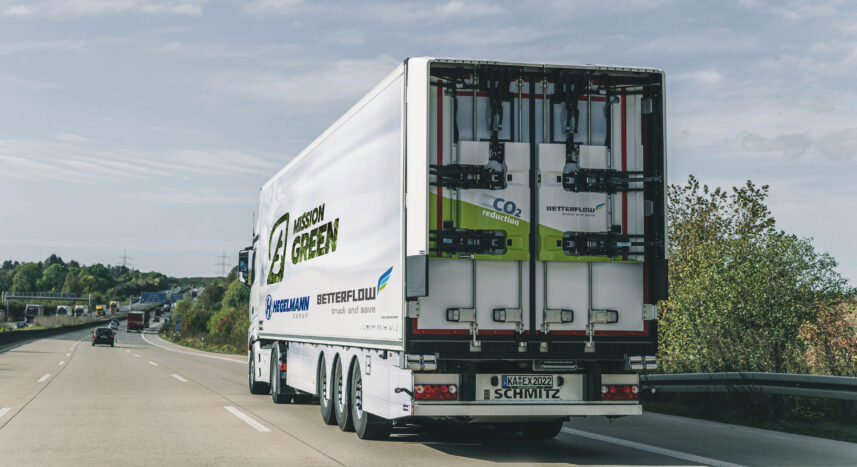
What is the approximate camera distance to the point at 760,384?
12.6 metres

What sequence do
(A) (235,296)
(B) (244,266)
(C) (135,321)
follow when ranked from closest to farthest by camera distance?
(B) (244,266), (C) (135,321), (A) (235,296)

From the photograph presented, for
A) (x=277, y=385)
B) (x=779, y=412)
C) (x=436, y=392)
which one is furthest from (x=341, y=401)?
(x=779, y=412)

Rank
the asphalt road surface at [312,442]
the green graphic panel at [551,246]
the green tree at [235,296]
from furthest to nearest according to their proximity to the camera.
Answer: the green tree at [235,296]
the asphalt road surface at [312,442]
the green graphic panel at [551,246]

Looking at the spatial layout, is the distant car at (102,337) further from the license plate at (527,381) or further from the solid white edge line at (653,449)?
the license plate at (527,381)

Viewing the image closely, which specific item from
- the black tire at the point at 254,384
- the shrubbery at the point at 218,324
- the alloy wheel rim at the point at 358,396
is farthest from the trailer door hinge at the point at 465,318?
→ the shrubbery at the point at 218,324

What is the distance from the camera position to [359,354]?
10789 mm

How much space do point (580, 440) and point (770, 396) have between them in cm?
328

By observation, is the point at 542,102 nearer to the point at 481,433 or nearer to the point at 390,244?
the point at 390,244

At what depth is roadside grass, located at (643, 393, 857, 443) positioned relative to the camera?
1158 cm

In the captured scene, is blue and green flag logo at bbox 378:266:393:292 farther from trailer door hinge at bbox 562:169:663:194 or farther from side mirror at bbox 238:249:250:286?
side mirror at bbox 238:249:250:286

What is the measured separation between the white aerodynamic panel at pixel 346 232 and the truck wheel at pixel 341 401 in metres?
0.47

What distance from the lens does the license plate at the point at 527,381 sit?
9.19 meters

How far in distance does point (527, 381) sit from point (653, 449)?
1917mm

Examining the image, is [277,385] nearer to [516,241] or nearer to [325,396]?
[325,396]
